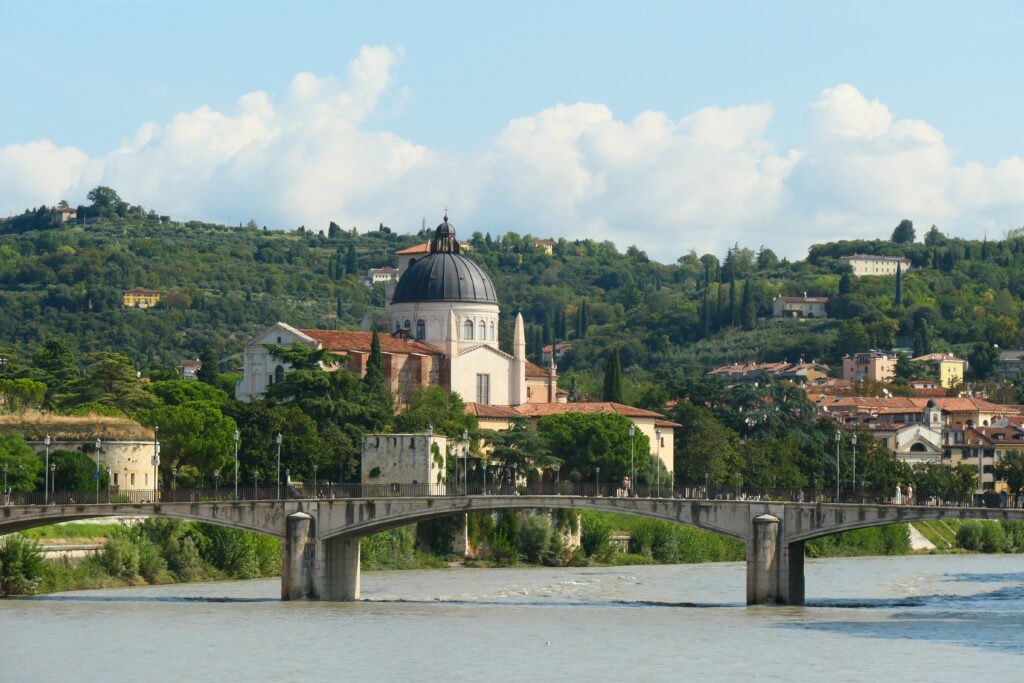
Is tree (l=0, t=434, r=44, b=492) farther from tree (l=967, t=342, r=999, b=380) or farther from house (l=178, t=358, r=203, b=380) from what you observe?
tree (l=967, t=342, r=999, b=380)

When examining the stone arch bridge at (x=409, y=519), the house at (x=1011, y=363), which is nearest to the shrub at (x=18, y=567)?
the stone arch bridge at (x=409, y=519)

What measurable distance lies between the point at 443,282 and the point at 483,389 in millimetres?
6596

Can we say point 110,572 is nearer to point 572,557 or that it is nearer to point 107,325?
point 572,557

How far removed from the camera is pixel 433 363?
110 m

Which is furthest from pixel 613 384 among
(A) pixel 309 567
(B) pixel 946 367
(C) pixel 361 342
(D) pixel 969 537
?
(B) pixel 946 367

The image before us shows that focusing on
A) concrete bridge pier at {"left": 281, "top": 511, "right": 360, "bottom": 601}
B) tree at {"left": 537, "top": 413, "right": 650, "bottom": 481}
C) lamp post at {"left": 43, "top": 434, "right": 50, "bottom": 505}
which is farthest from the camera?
tree at {"left": 537, "top": 413, "right": 650, "bottom": 481}

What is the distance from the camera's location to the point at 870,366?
7151 inches

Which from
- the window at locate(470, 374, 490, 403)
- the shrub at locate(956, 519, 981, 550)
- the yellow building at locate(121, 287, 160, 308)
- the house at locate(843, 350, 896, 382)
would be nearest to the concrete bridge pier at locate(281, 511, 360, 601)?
the shrub at locate(956, 519, 981, 550)

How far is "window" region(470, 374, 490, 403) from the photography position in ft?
367

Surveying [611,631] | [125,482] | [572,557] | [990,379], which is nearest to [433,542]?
[572,557]

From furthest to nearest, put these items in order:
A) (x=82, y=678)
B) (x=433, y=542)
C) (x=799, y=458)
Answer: (x=799, y=458)
(x=433, y=542)
(x=82, y=678)

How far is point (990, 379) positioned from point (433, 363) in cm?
8567

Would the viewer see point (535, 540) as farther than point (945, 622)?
Yes

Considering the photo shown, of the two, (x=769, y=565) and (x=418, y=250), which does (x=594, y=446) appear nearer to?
(x=418, y=250)
